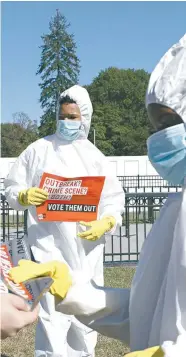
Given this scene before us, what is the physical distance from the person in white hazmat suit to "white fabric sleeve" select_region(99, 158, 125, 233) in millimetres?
2133

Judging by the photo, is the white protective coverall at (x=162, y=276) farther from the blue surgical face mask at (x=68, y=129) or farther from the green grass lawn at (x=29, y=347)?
the green grass lawn at (x=29, y=347)

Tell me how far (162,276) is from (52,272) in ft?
1.26

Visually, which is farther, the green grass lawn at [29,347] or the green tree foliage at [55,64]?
the green tree foliage at [55,64]

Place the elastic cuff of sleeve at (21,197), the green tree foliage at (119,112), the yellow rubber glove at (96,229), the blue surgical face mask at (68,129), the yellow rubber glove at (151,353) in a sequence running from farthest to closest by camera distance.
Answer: the green tree foliage at (119,112), the blue surgical face mask at (68,129), the elastic cuff of sleeve at (21,197), the yellow rubber glove at (96,229), the yellow rubber glove at (151,353)

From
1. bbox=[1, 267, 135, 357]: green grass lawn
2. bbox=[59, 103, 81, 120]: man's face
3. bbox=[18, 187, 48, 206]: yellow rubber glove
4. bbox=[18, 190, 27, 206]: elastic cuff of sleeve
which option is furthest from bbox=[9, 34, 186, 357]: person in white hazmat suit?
bbox=[1, 267, 135, 357]: green grass lawn

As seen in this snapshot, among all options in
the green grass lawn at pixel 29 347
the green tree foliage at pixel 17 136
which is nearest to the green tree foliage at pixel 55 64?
the green tree foliage at pixel 17 136

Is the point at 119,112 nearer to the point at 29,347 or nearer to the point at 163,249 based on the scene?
the point at 29,347

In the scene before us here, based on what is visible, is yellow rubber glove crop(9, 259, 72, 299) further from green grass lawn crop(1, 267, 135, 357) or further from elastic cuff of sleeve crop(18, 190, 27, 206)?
green grass lawn crop(1, 267, 135, 357)

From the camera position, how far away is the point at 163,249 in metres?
2.04

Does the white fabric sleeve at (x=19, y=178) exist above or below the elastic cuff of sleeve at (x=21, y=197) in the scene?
above

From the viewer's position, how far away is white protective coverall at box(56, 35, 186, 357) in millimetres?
1858

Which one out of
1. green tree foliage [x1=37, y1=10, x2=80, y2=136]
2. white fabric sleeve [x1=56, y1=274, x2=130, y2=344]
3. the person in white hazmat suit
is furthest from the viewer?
green tree foliage [x1=37, y1=10, x2=80, y2=136]

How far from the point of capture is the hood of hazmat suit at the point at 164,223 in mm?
1898

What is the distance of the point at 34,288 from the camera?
2.05 meters
